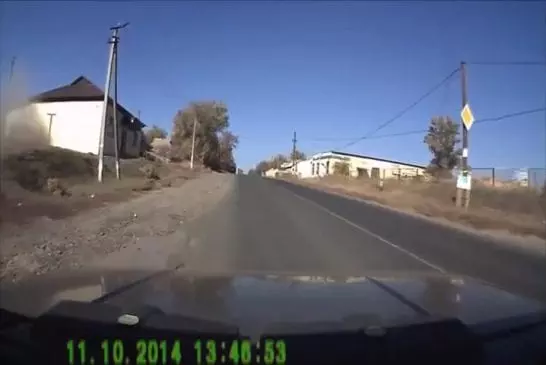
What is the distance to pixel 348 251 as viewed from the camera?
476 inches

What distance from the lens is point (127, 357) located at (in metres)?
3.04

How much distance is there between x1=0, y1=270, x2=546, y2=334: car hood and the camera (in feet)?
13.5

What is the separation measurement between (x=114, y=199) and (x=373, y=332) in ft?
69.1

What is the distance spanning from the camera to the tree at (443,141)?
239 ft

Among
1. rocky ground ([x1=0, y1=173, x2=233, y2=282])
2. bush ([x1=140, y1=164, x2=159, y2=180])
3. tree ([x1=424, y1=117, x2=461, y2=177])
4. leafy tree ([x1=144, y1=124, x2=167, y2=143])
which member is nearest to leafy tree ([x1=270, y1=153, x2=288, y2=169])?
leafy tree ([x1=144, y1=124, x2=167, y2=143])

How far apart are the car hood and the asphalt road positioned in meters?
1.83

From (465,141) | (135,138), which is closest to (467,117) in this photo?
(465,141)

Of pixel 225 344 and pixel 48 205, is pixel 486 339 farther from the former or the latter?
pixel 48 205

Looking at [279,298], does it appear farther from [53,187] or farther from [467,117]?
[467,117]

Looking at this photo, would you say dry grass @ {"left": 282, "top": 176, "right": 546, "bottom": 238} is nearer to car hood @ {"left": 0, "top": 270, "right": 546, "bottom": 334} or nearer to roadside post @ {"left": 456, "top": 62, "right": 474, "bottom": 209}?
roadside post @ {"left": 456, "top": 62, "right": 474, "bottom": 209}

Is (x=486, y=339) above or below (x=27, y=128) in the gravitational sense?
below

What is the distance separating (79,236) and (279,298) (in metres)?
8.48

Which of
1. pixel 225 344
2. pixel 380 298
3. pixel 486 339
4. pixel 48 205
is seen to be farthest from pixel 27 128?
pixel 48 205

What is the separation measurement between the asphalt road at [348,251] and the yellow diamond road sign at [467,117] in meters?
11.4
